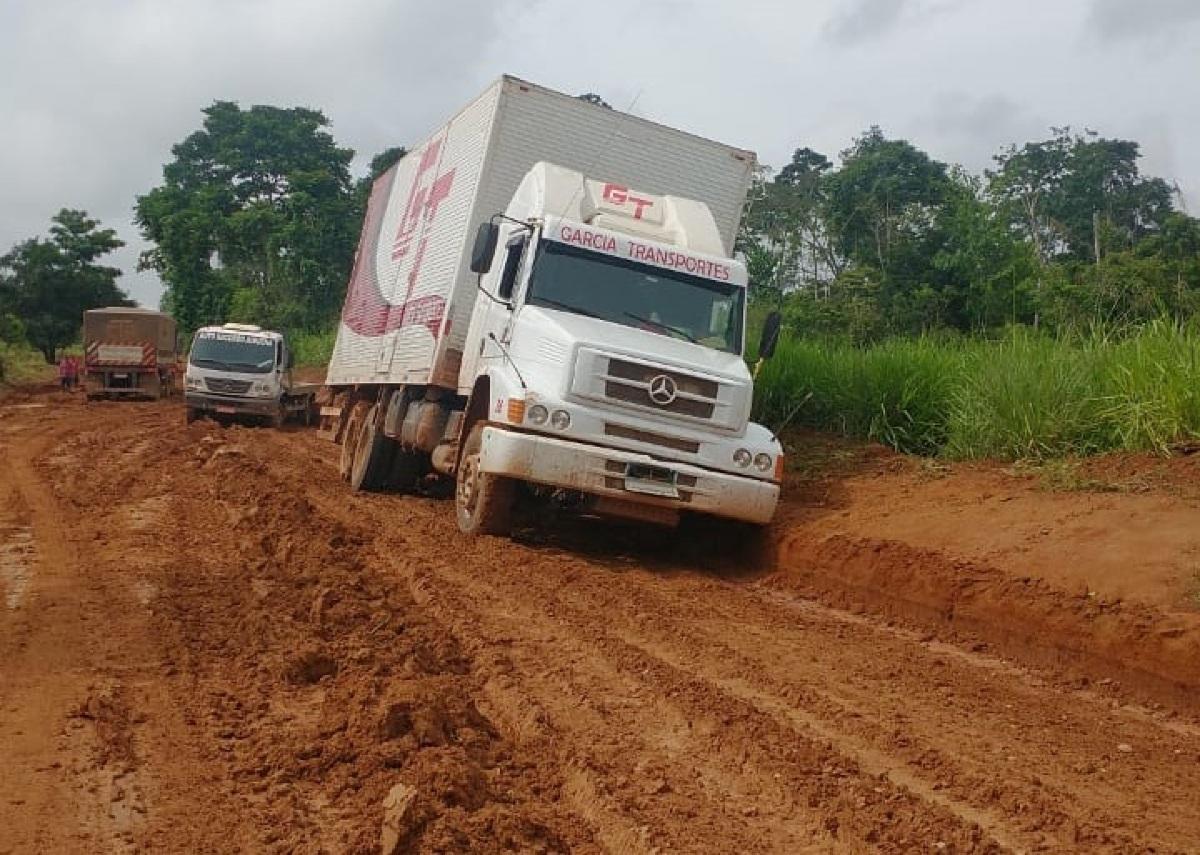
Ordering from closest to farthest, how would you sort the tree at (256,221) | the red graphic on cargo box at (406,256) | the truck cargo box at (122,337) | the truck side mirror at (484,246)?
the truck side mirror at (484,246)
the red graphic on cargo box at (406,256)
the truck cargo box at (122,337)
the tree at (256,221)

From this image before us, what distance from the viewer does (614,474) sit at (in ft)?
28.6

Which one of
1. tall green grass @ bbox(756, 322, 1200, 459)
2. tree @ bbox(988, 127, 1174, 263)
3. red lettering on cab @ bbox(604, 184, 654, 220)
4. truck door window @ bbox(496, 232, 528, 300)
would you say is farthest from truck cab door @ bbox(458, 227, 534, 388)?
tree @ bbox(988, 127, 1174, 263)

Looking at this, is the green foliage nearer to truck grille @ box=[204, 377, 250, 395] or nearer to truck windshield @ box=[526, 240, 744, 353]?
truck windshield @ box=[526, 240, 744, 353]

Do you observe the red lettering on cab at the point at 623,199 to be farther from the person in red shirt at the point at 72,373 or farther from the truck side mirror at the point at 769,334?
the person in red shirt at the point at 72,373

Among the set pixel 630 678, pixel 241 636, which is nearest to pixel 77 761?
pixel 241 636

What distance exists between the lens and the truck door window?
9.84 meters

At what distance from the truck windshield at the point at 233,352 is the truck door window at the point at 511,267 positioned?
15.3 m

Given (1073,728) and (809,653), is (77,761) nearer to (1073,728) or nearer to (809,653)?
(809,653)

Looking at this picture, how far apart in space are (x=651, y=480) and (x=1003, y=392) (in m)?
3.76

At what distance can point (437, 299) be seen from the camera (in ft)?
38.1

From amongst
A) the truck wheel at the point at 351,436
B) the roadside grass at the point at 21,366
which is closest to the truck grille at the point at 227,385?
the truck wheel at the point at 351,436

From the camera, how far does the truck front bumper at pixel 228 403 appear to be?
23.8m

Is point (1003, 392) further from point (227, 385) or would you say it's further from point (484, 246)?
point (227, 385)

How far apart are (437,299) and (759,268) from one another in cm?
1549
